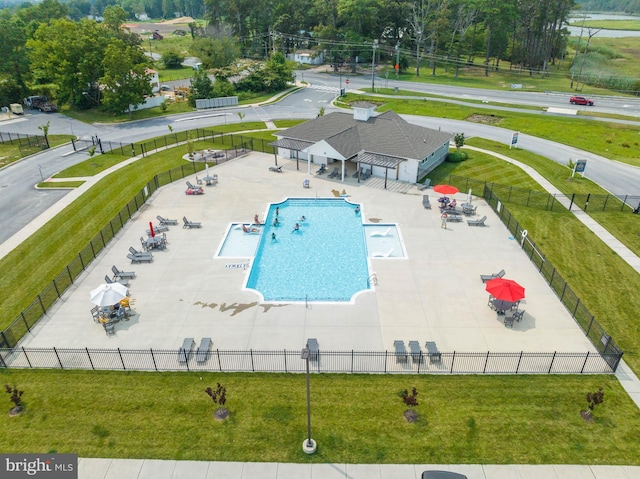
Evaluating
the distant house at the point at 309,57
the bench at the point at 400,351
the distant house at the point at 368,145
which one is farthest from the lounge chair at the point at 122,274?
the distant house at the point at 309,57

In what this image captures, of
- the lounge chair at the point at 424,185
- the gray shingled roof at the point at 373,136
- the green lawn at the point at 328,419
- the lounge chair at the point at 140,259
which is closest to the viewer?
the green lawn at the point at 328,419

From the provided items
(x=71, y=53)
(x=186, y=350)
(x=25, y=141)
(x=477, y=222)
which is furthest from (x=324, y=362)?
(x=71, y=53)

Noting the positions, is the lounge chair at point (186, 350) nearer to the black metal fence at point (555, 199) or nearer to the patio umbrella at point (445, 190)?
the patio umbrella at point (445, 190)

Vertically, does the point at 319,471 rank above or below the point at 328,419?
below

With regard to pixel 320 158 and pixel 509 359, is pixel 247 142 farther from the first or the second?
pixel 509 359

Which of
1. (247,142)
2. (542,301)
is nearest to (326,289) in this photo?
(542,301)

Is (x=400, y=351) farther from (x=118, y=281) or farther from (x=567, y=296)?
(x=118, y=281)

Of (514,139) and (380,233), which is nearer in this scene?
(380,233)
